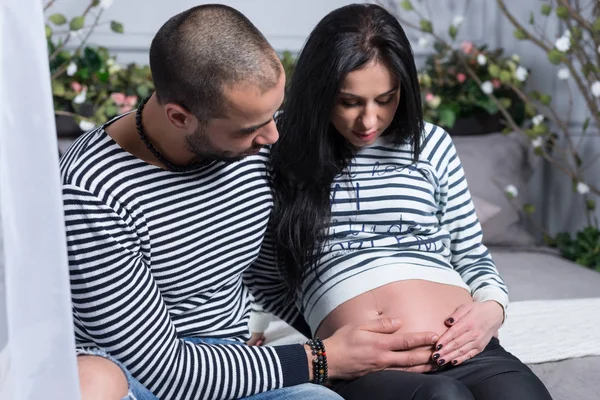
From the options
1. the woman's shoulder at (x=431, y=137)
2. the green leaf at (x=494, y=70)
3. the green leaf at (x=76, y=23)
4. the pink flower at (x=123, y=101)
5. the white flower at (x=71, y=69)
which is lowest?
the pink flower at (x=123, y=101)

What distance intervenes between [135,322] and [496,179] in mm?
2115

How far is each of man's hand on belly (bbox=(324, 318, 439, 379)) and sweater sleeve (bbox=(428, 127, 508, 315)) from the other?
0.24 m

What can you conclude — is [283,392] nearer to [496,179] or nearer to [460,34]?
[496,179]

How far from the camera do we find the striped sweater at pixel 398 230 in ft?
5.14

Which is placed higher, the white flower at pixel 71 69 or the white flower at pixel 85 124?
the white flower at pixel 71 69

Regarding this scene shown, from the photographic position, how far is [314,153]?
5.19 ft

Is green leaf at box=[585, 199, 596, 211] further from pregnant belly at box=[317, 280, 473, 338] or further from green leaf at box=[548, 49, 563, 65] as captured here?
pregnant belly at box=[317, 280, 473, 338]

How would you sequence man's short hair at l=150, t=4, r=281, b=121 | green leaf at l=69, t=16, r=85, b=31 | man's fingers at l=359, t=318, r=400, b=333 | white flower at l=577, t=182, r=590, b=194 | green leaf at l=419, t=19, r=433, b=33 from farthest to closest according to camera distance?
green leaf at l=419, t=19, r=433, b=33 < white flower at l=577, t=182, r=590, b=194 < green leaf at l=69, t=16, r=85, b=31 < man's fingers at l=359, t=318, r=400, b=333 < man's short hair at l=150, t=4, r=281, b=121

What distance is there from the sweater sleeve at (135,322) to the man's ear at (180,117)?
0.51ft

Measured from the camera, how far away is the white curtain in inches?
32.8

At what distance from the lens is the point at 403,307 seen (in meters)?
1.52

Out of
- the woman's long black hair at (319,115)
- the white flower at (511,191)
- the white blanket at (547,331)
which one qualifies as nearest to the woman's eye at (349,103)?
the woman's long black hair at (319,115)

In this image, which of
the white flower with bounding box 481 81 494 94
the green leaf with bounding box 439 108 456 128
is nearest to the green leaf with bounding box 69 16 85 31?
the green leaf with bounding box 439 108 456 128

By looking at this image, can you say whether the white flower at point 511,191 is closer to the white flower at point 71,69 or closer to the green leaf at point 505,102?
the green leaf at point 505,102
